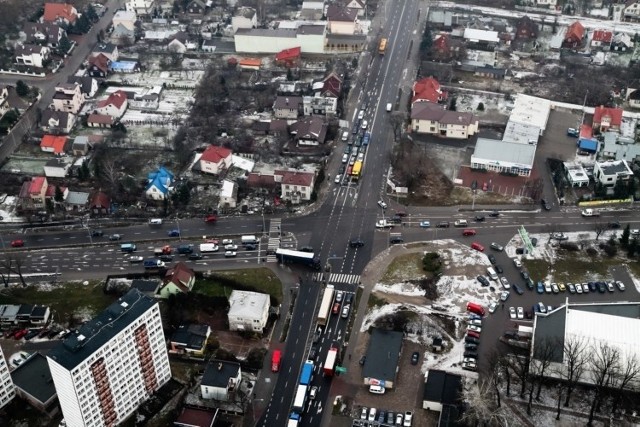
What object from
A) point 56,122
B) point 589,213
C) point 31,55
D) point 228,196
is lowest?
point 228,196

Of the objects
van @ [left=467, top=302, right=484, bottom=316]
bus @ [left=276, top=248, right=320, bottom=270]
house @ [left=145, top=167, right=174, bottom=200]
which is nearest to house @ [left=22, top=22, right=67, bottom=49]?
house @ [left=145, top=167, right=174, bottom=200]

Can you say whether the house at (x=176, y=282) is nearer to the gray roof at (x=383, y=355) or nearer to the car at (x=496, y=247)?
the gray roof at (x=383, y=355)

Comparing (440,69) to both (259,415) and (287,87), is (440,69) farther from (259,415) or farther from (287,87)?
(259,415)

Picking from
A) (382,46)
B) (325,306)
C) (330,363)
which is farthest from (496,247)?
(382,46)

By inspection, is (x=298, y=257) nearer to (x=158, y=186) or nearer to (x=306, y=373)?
(x=306, y=373)

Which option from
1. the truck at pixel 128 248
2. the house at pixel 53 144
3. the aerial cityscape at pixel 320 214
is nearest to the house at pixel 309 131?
the aerial cityscape at pixel 320 214

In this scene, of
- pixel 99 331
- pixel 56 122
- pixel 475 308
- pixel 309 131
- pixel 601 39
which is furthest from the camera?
pixel 601 39
